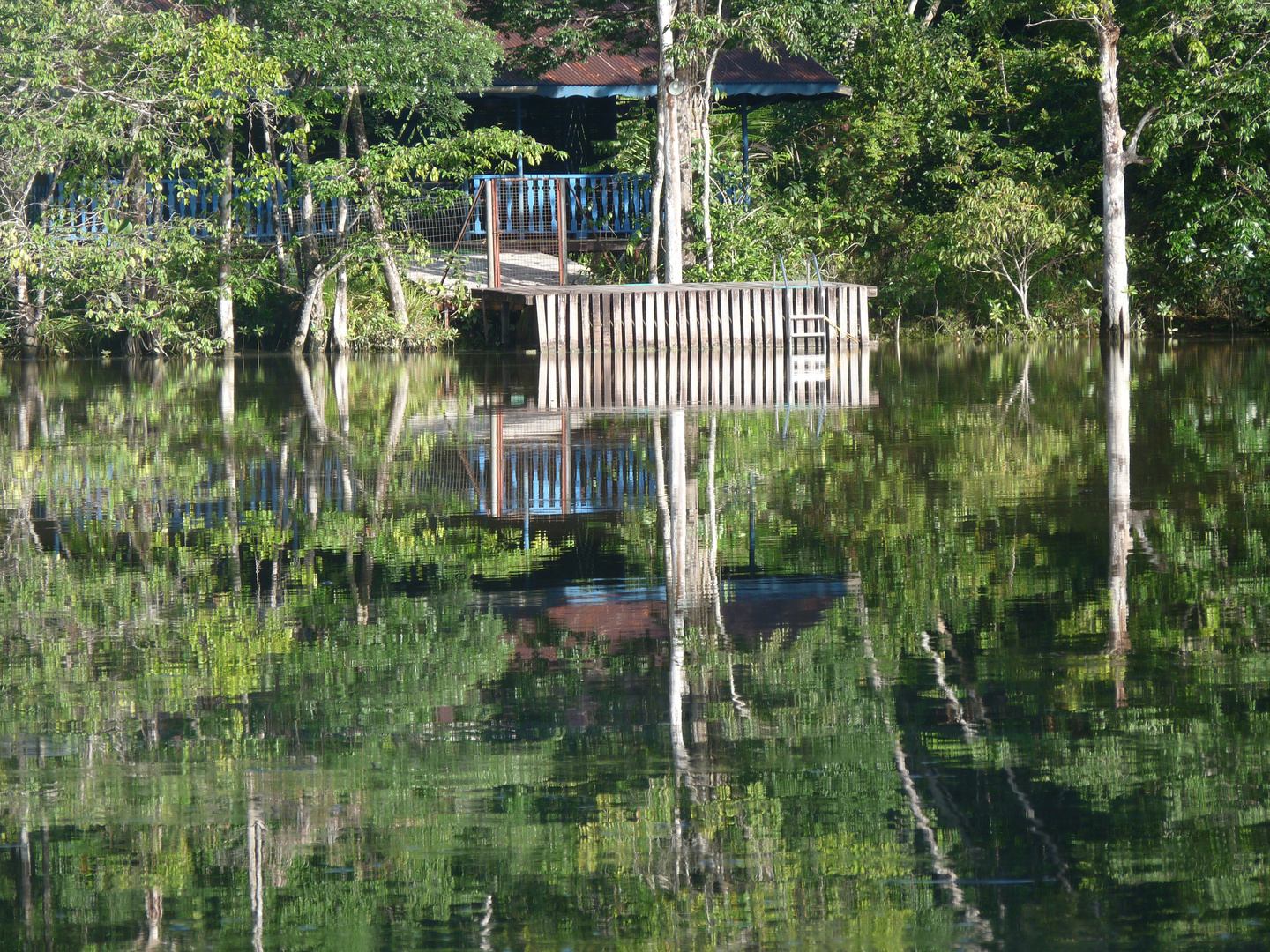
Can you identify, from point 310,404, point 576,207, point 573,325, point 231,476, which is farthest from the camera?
point 576,207

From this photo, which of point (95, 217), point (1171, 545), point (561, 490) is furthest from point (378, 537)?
point (95, 217)

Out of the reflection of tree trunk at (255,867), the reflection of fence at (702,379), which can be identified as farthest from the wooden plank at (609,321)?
the reflection of tree trunk at (255,867)

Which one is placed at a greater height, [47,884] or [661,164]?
[661,164]

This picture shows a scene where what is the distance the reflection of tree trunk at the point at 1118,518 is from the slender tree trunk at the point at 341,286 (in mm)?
12404

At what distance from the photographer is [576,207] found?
1042 inches

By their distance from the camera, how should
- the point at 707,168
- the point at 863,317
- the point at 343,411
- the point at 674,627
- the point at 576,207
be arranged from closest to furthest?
the point at 674,627 < the point at 343,411 < the point at 863,317 < the point at 707,168 < the point at 576,207

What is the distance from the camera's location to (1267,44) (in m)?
23.5

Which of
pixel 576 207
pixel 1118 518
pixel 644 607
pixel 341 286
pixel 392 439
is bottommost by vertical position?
pixel 644 607

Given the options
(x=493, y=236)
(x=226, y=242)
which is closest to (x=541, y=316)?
(x=493, y=236)

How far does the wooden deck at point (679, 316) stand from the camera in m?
21.2

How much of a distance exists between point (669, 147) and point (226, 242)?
6.77 m

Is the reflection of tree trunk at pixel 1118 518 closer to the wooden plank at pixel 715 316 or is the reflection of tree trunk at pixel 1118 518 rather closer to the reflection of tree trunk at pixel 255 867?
the reflection of tree trunk at pixel 255 867

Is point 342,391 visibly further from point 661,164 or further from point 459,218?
point 459,218

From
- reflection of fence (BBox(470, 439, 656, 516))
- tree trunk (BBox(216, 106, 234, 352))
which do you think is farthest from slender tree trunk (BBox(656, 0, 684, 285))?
reflection of fence (BBox(470, 439, 656, 516))
